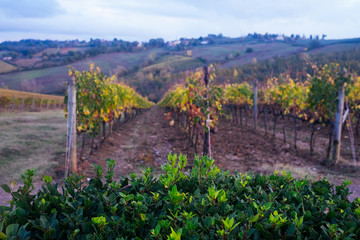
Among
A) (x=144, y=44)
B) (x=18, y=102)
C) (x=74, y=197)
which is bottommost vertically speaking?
(x=18, y=102)

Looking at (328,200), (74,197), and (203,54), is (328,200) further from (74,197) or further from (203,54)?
(203,54)

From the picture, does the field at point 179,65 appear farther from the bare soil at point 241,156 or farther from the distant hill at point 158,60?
the bare soil at point 241,156

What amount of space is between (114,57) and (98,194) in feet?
292

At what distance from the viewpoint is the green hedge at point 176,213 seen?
141 cm

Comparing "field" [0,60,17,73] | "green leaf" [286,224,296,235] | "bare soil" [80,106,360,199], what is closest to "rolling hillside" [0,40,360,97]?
"field" [0,60,17,73]

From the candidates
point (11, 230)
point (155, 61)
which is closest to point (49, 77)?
point (155, 61)

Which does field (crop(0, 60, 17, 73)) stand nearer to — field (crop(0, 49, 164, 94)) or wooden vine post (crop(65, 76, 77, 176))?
field (crop(0, 49, 164, 94))

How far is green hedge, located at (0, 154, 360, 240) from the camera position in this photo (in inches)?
55.5

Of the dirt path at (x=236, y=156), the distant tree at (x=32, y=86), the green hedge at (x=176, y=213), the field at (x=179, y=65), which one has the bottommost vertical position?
the dirt path at (x=236, y=156)

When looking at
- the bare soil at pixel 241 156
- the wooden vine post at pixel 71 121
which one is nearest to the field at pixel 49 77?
the bare soil at pixel 241 156

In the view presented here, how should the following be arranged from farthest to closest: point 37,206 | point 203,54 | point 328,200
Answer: point 203,54, point 328,200, point 37,206

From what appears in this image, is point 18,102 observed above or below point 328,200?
below

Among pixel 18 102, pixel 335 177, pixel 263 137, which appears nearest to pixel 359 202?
pixel 335 177

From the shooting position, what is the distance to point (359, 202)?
1.82 metres
